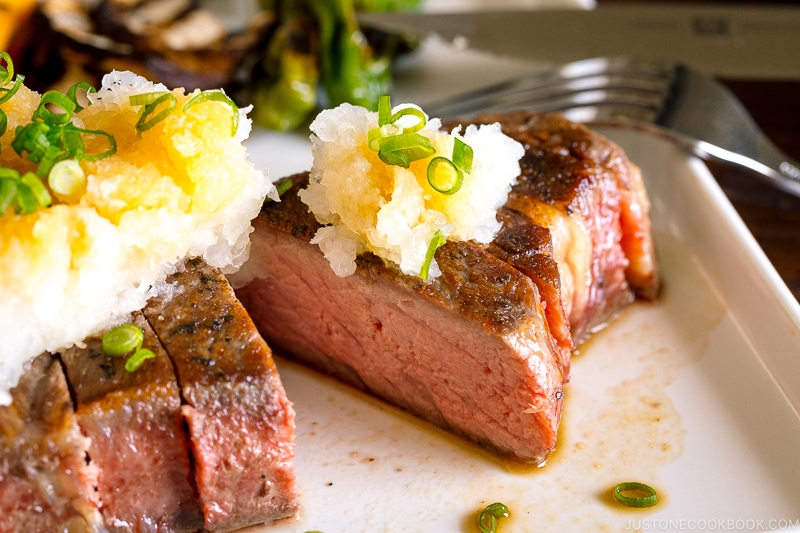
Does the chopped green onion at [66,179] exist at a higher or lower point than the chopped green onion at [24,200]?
higher

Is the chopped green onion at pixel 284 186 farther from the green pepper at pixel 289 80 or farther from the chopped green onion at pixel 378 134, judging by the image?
the green pepper at pixel 289 80

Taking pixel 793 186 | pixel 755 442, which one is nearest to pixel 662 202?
pixel 793 186

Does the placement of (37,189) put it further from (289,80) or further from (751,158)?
(751,158)

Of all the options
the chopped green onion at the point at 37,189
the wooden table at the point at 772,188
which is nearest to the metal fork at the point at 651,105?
the wooden table at the point at 772,188

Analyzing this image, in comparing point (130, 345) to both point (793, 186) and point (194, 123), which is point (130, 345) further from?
point (793, 186)

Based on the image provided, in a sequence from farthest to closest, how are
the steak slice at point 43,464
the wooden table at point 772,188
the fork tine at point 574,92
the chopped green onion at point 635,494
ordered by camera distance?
the fork tine at point 574,92 < the wooden table at point 772,188 < the chopped green onion at point 635,494 < the steak slice at point 43,464
